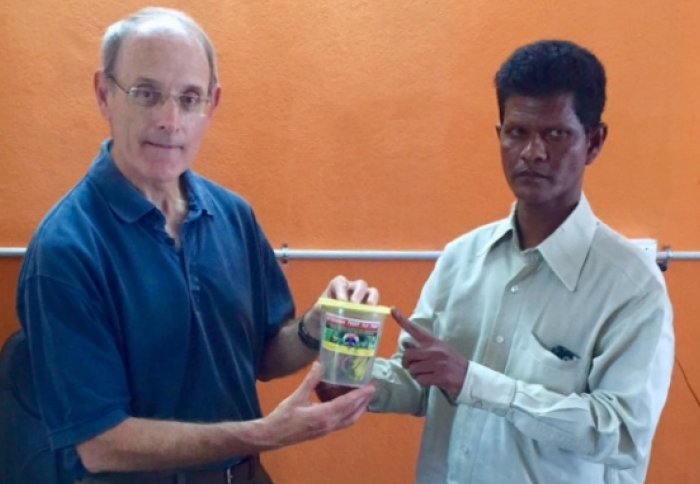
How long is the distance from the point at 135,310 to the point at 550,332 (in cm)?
70

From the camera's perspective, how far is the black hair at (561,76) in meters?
1.37

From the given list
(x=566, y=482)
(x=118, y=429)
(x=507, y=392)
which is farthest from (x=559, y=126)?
(x=118, y=429)

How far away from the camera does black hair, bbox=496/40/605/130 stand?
1.37 m

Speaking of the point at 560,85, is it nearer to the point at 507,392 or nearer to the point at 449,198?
the point at 507,392

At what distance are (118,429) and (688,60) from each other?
6.47 feet

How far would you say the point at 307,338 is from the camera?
1604 millimetres

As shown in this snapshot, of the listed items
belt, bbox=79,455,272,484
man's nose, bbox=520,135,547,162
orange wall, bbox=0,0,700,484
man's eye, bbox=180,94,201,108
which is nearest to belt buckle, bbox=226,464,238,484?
belt, bbox=79,455,272,484

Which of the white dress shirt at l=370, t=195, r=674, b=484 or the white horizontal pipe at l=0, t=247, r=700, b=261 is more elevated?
the white dress shirt at l=370, t=195, r=674, b=484

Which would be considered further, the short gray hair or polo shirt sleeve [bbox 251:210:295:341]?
polo shirt sleeve [bbox 251:210:295:341]

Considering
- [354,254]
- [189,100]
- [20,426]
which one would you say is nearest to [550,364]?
[189,100]

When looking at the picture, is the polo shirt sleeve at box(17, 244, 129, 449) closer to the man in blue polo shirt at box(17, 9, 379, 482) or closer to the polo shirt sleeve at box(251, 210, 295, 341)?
the man in blue polo shirt at box(17, 9, 379, 482)

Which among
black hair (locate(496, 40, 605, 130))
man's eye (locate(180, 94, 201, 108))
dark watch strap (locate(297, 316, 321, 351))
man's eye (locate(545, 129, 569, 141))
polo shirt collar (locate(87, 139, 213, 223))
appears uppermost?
black hair (locate(496, 40, 605, 130))

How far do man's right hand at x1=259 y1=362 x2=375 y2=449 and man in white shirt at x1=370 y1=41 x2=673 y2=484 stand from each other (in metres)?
0.13

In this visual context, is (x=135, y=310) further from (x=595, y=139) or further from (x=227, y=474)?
(x=595, y=139)
